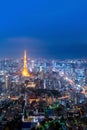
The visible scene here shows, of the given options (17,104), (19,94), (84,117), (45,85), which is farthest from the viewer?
(45,85)

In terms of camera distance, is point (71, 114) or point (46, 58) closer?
point (71, 114)

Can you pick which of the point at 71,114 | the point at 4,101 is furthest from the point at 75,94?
the point at 71,114

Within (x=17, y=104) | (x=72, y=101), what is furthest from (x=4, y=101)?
(x=72, y=101)

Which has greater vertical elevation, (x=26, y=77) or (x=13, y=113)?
(x=26, y=77)

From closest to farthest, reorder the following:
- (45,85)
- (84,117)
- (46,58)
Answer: (84,117)
(45,85)
(46,58)

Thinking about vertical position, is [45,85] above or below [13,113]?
above

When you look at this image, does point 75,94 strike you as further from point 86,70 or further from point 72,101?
point 86,70

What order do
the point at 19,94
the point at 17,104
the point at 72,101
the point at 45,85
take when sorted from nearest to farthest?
the point at 17,104 → the point at 72,101 → the point at 19,94 → the point at 45,85

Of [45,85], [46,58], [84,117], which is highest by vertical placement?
[46,58]

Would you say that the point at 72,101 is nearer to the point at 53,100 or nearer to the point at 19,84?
the point at 53,100
